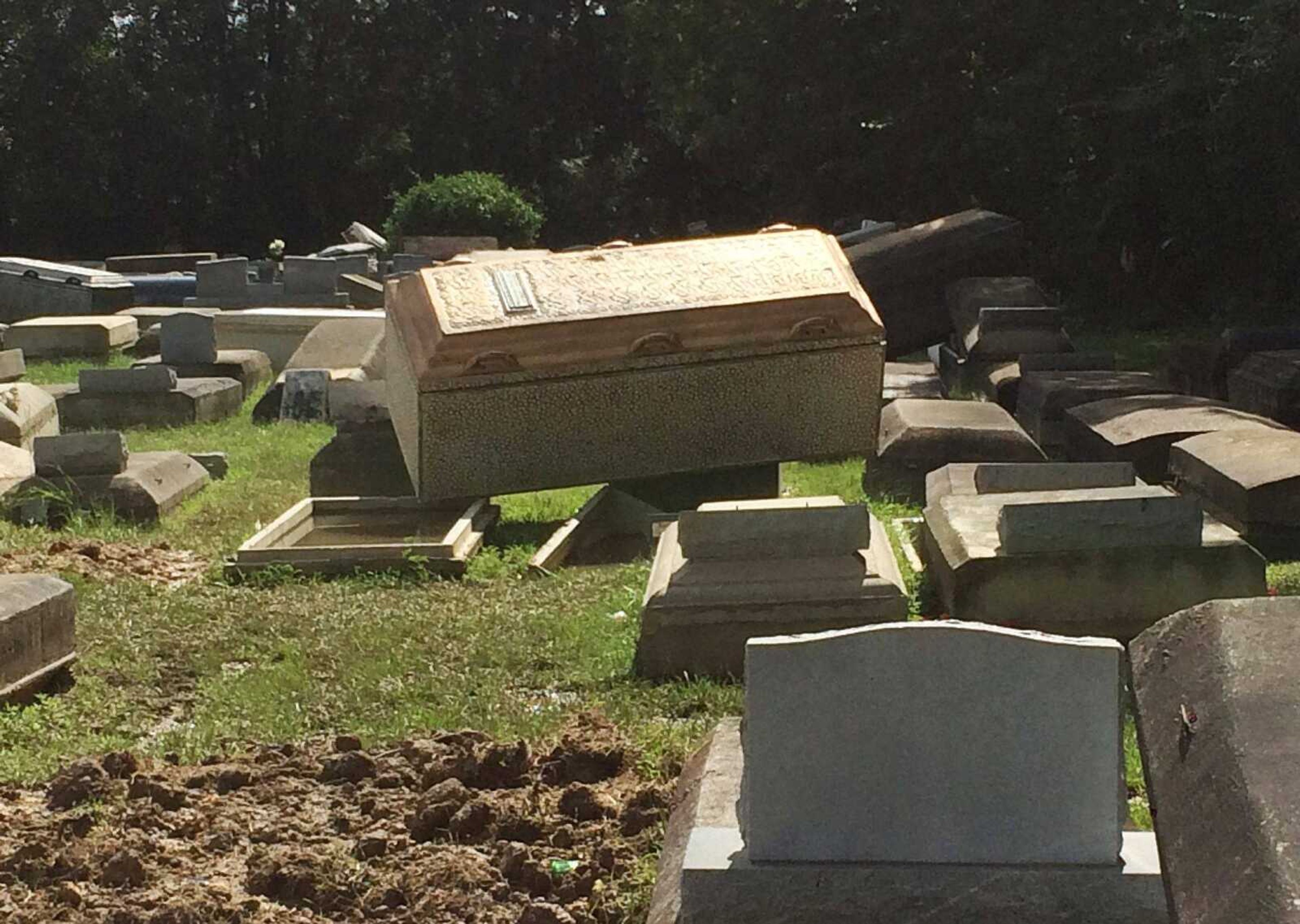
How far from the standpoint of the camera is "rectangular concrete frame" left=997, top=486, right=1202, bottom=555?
5441 mm

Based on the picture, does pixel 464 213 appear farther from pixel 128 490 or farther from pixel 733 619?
pixel 733 619

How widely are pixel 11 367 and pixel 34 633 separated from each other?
9320 millimetres

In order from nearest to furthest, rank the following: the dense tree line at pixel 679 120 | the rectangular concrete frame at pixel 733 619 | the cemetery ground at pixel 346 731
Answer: the cemetery ground at pixel 346 731, the rectangular concrete frame at pixel 733 619, the dense tree line at pixel 679 120

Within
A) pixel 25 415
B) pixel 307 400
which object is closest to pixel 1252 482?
pixel 307 400

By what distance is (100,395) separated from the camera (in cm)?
1177

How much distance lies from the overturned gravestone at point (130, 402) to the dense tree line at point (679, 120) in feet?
29.1

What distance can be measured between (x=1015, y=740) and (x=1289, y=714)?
462 mm

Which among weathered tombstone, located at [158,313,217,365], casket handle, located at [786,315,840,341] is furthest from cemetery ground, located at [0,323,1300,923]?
weathered tombstone, located at [158,313,217,365]

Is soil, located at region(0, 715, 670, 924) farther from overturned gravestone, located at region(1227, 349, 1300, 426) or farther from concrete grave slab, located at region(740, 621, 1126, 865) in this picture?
overturned gravestone, located at region(1227, 349, 1300, 426)

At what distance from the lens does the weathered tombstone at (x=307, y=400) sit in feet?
38.5

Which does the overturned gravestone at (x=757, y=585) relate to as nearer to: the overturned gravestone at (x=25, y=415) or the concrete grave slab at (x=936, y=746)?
the concrete grave slab at (x=936, y=746)

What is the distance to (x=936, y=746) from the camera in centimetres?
296

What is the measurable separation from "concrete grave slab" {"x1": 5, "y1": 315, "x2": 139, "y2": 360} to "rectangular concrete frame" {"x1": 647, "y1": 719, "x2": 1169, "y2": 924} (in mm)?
14376

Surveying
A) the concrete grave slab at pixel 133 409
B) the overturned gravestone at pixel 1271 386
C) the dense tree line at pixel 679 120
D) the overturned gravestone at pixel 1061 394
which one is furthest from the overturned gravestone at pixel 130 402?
the dense tree line at pixel 679 120
